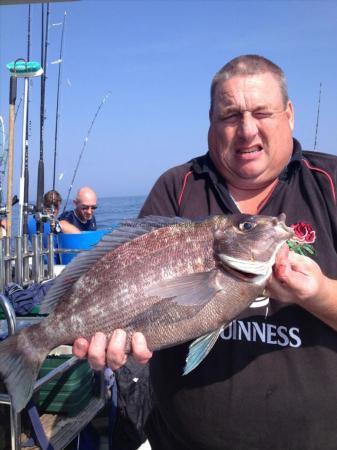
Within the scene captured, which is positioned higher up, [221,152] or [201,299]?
[221,152]

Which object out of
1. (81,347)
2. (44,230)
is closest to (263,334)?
(81,347)

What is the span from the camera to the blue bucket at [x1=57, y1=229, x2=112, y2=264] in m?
6.78

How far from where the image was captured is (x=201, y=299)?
6.11ft

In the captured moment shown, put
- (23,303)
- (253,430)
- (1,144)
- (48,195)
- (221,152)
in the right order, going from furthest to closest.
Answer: (48,195), (1,144), (23,303), (221,152), (253,430)

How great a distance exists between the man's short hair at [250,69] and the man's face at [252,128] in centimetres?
3

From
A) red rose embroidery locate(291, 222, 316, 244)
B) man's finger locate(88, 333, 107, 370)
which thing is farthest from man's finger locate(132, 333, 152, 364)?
red rose embroidery locate(291, 222, 316, 244)

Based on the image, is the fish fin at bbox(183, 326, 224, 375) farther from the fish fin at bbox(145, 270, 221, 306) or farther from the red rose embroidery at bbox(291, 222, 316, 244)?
the red rose embroidery at bbox(291, 222, 316, 244)

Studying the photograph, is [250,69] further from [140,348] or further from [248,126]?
[140,348]

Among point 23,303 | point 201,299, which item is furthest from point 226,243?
point 23,303

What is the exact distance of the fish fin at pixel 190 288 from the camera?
1865 mm

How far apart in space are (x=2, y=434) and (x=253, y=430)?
155cm

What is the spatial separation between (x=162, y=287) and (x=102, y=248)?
0.36 meters

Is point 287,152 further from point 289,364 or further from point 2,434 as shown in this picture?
point 2,434

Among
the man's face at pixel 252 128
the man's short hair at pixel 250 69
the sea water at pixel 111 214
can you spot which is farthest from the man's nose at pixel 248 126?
the sea water at pixel 111 214
